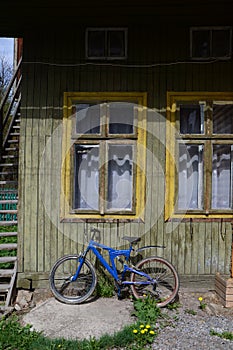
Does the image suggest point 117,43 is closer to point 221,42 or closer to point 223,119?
point 221,42

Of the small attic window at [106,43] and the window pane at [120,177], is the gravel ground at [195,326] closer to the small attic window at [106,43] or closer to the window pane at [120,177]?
the window pane at [120,177]

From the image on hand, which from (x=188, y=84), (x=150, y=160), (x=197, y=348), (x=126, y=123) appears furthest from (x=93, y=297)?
(x=188, y=84)

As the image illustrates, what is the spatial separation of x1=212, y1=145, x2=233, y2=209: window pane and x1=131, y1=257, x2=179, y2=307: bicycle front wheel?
1156 millimetres

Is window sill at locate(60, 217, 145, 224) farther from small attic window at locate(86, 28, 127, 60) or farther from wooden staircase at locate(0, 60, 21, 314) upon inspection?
small attic window at locate(86, 28, 127, 60)

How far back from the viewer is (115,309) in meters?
4.55

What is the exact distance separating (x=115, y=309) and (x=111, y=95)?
2897mm

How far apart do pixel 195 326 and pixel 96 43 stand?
13.1 feet

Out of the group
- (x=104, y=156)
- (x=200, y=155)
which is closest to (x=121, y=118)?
(x=104, y=156)

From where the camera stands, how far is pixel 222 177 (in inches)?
211

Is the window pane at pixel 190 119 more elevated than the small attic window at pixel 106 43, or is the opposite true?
the small attic window at pixel 106 43

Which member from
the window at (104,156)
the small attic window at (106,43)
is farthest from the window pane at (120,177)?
the small attic window at (106,43)

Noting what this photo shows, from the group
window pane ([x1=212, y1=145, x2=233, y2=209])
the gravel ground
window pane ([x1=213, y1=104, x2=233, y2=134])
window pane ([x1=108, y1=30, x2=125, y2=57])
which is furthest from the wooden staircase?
window pane ([x1=213, y1=104, x2=233, y2=134])

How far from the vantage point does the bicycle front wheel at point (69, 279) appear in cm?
482

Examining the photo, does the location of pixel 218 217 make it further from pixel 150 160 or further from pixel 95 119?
pixel 95 119
